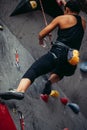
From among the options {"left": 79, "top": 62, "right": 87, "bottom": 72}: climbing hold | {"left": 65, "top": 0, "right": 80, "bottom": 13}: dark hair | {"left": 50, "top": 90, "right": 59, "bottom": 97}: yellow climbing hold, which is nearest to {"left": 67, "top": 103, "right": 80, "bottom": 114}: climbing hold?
{"left": 50, "top": 90, "right": 59, "bottom": 97}: yellow climbing hold

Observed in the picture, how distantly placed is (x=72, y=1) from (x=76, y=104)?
2.55 metres

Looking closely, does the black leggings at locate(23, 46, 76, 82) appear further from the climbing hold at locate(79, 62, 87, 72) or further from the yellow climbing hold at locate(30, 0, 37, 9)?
the yellow climbing hold at locate(30, 0, 37, 9)

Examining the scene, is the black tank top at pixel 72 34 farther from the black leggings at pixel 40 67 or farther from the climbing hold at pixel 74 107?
the climbing hold at pixel 74 107

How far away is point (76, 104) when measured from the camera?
24.9ft

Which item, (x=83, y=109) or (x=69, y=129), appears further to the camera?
(x=83, y=109)

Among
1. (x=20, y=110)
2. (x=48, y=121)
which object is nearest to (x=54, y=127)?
(x=48, y=121)

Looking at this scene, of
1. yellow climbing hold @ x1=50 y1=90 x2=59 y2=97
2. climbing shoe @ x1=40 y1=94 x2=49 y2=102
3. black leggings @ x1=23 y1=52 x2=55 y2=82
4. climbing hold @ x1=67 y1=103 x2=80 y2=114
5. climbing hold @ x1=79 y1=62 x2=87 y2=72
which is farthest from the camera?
climbing hold @ x1=79 y1=62 x2=87 y2=72

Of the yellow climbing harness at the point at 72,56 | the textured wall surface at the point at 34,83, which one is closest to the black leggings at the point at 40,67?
the yellow climbing harness at the point at 72,56

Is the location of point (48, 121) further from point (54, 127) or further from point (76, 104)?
point (76, 104)

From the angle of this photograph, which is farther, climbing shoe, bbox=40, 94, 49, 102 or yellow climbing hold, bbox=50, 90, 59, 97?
yellow climbing hold, bbox=50, 90, 59, 97

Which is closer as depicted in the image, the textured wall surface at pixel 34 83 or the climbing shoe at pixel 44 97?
the textured wall surface at pixel 34 83

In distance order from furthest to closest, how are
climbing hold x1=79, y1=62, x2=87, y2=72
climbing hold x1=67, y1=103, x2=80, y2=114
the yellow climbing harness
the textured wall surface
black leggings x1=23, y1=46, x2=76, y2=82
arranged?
climbing hold x1=79, y1=62, x2=87, y2=72 < climbing hold x1=67, y1=103, x2=80, y2=114 < the textured wall surface < the yellow climbing harness < black leggings x1=23, y1=46, x2=76, y2=82

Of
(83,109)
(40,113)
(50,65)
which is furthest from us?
(83,109)

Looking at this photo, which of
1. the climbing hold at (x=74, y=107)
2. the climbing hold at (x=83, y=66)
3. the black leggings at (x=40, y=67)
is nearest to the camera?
the black leggings at (x=40, y=67)
